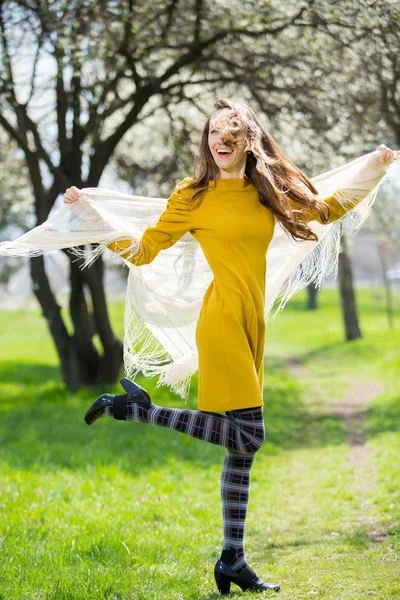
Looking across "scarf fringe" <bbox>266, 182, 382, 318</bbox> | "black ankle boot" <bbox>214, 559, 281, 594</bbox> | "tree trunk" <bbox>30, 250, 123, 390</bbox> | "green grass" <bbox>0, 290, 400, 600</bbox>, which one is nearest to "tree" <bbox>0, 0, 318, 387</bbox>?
"tree trunk" <bbox>30, 250, 123, 390</bbox>

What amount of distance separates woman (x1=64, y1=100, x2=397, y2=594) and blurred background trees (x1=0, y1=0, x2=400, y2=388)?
3.33m

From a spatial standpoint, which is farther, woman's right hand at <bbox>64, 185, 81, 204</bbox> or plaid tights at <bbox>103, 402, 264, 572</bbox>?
woman's right hand at <bbox>64, 185, 81, 204</bbox>

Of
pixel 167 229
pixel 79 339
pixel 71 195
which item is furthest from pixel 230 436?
pixel 79 339

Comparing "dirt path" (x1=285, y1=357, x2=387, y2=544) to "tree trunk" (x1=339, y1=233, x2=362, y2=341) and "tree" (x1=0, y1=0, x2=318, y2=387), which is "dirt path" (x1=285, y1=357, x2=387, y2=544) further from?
"tree trunk" (x1=339, y1=233, x2=362, y2=341)

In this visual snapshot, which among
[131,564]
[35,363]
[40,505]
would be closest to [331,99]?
[40,505]

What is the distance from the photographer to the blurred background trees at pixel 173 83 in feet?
26.2

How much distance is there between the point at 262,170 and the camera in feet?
12.4

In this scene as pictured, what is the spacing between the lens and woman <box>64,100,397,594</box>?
368 cm

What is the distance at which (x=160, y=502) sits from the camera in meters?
5.86

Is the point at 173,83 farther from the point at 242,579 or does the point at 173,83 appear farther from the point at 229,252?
the point at 242,579

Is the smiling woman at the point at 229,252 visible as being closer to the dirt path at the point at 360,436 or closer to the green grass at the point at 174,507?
the green grass at the point at 174,507

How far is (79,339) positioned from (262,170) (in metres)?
8.50

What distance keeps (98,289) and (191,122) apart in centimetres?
280

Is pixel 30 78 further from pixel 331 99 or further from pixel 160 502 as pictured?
pixel 160 502
